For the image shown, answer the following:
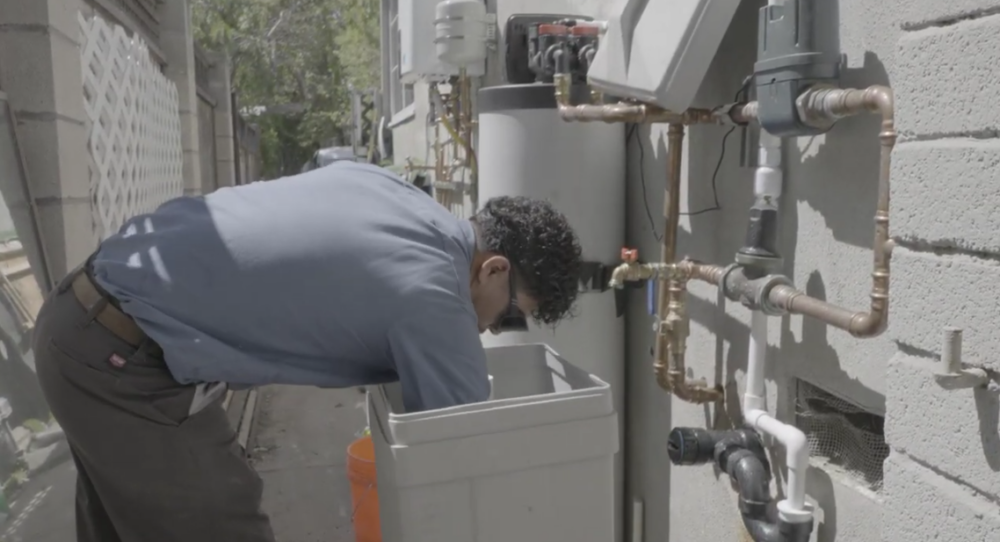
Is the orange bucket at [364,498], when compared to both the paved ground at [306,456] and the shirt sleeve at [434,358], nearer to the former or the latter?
the paved ground at [306,456]

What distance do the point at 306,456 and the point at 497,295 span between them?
2.48m

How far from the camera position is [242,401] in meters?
4.28

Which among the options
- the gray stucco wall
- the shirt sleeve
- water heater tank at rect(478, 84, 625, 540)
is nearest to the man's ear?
the shirt sleeve

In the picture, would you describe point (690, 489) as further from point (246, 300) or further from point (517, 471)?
point (246, 300)

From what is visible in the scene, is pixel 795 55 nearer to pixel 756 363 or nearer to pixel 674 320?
pixel 756 363

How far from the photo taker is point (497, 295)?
1.51m

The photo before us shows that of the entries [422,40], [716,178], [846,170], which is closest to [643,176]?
[716,178]

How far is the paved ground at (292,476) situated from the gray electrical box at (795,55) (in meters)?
1.91

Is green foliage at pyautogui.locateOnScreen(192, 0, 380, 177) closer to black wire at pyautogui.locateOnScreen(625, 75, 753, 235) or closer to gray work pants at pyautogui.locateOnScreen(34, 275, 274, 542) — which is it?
black wire at pyautogui.locateOnScreen(625, 75, 753, 235)

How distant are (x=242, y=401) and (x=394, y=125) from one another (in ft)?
10.3

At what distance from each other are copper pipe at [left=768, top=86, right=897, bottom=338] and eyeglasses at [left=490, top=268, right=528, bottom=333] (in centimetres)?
55

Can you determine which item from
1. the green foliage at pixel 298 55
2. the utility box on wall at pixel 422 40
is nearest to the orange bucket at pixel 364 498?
the utility box on wall at pixel 422 40

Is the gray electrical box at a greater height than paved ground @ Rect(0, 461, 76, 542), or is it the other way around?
the gray electrical box

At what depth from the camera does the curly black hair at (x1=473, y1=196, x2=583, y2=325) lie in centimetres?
149
